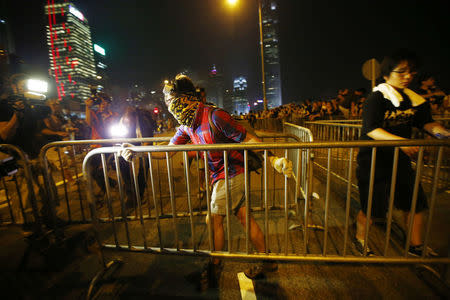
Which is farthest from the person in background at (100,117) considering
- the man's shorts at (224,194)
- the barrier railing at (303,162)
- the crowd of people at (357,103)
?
the crowd of people at (357,103)

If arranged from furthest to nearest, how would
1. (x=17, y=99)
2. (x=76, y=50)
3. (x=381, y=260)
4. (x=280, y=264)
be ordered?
(x=76, y=50)
(x=17, y=99)
(x=280, y=264)
(x=381, y=260)

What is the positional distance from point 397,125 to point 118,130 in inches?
188

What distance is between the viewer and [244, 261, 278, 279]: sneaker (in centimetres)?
223

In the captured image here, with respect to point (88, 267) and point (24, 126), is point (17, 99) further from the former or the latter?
point (88, 267)

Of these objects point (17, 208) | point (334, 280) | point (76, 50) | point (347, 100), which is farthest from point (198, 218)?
point (76, 50)

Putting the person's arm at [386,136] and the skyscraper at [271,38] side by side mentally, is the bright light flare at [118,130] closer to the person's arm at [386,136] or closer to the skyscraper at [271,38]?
the person's arm at [386,136]

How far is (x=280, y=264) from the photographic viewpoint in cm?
246

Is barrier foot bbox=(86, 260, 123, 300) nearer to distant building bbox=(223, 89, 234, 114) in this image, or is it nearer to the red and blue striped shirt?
the red and blue striped shirt

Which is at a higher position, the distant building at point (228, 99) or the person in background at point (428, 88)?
the distant building at point (228, 99)

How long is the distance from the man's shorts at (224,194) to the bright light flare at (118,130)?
9.83 feet

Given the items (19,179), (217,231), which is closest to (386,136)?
(217,231)

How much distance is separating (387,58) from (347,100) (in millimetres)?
7145

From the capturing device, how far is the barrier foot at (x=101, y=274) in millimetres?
2121

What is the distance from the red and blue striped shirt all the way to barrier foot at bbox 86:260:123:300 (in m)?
1.65
